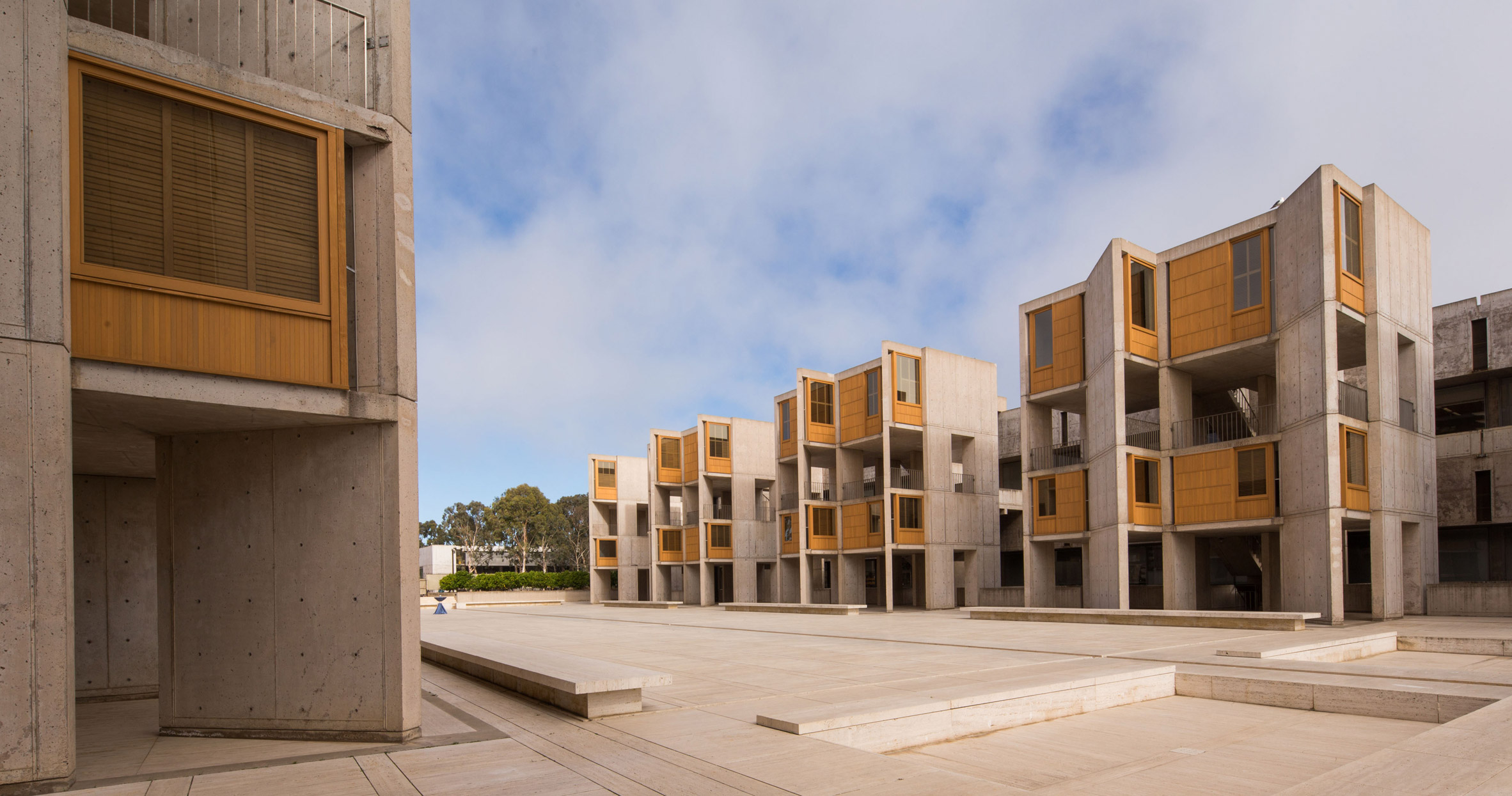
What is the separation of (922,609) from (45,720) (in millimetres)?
36875

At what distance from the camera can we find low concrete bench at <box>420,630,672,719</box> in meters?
9.78

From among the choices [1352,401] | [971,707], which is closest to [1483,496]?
[1352,401]

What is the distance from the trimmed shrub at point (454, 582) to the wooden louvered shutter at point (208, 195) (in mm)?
62748

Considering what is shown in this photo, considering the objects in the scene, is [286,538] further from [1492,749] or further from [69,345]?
[1492,749]

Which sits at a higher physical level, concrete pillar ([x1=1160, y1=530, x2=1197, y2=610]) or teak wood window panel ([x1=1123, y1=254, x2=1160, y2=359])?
teak wood window panel ([x1=1123, y1=254, x2=1160, y2=359])

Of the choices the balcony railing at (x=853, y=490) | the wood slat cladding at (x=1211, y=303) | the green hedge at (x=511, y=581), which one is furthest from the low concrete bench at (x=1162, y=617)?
the green hedge at (x=511, y=581)

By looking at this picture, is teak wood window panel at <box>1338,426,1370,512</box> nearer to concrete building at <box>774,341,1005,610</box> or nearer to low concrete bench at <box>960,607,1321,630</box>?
low concrete bench at <box>960,607,1321,630</box>

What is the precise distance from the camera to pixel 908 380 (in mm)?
41188

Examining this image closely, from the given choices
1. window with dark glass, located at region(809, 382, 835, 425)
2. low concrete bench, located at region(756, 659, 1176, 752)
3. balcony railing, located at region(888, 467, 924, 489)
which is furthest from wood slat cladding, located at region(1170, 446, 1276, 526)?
window with dark glass, located at region(809, 382, 835, 425)

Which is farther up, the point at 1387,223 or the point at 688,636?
the point at 1387,223

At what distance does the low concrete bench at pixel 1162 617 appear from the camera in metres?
21.4

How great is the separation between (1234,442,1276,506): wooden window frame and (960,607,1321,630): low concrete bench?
3744mm

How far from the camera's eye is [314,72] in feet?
30.7

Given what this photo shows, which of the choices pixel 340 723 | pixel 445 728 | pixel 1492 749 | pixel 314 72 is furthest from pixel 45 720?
pixel 1492 749
